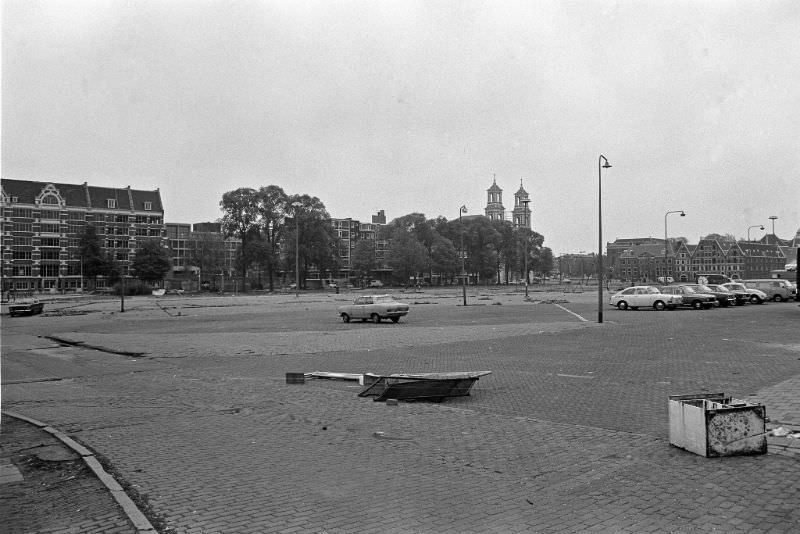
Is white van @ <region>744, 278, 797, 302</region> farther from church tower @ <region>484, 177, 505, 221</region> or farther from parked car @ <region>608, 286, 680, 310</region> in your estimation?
church tower @ <region>484, 177, 505, 221</region>

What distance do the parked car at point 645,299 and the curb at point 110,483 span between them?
38.8 m

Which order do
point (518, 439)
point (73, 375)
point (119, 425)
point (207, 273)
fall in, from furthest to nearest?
point (207, 273), point (73, 375), point (119, 425), point (518, 439)

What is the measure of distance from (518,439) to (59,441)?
20.9ft

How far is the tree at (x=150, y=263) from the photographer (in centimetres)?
10931

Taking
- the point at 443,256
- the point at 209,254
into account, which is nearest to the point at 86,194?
the point at 209,254

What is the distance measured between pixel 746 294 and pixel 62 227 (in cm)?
11778

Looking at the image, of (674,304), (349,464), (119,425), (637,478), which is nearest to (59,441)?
(119,425)

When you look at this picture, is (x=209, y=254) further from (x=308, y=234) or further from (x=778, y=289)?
(x=778, y=289)

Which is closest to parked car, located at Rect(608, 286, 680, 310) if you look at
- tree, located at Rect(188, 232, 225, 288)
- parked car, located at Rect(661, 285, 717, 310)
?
parked car, located at Rect(661, 285, 717, 310)

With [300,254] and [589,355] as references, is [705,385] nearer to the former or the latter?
[589,355]

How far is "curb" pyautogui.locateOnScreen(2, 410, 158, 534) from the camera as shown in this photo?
522cm

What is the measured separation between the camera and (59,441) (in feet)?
27.6

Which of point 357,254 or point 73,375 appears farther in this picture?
point 357,254

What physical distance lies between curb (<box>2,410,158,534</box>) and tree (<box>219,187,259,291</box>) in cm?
9781
